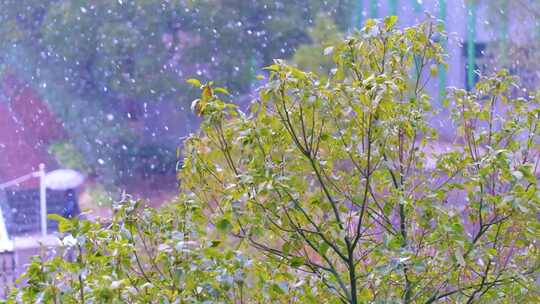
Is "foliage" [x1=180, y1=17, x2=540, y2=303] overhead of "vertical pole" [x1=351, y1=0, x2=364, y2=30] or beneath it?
beneath

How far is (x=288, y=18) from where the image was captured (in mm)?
4301

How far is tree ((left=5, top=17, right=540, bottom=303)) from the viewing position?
3.28ft

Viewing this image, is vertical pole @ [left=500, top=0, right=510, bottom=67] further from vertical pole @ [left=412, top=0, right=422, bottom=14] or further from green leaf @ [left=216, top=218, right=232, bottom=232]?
green leaf @ [left=216, top=218, right=232, bottom=232]

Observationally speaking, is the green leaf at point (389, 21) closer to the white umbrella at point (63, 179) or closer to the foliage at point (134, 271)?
the foliage at point (134, 271)

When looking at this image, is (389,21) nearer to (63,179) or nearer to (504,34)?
(504,34)

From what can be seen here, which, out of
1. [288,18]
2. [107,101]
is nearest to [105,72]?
[107,101]

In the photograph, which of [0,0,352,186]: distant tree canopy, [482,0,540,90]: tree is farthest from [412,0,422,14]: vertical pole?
[482,0,540,90]: tree

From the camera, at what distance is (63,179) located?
13.5 feet

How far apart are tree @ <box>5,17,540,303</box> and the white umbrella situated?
2947 millimetres

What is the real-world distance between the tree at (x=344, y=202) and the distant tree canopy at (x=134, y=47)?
2.80 m

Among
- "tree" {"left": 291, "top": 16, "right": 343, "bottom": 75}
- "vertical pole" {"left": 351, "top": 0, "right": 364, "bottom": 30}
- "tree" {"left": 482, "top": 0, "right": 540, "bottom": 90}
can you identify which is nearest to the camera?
"tree" {"left": 482, "top": 0, "right": 540, "bottom": 90}

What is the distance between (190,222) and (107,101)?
3.45m

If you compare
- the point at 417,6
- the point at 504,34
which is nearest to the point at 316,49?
the point at 504,34

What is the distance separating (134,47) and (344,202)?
322 cm
